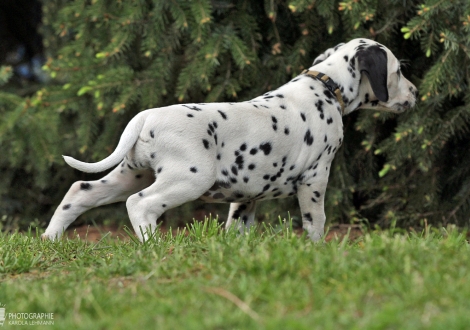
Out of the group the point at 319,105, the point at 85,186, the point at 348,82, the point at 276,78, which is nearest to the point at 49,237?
the point at 85,186

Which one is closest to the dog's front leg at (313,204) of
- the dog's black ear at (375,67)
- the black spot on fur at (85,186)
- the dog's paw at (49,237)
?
the dog's black ear at (375,67)

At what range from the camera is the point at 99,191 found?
16.2 ft

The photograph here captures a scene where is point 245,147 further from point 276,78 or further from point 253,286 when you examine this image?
point 276,78

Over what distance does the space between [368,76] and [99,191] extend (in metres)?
2.26

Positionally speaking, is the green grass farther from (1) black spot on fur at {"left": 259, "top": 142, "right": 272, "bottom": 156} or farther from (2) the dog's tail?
(1) black spot on fur at {"left": 259, "top": 142, "right": 272, "bottom": 156}

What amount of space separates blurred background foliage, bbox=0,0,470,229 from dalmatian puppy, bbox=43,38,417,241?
60cm

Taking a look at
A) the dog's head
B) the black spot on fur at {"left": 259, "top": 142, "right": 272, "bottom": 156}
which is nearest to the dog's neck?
the dog's head

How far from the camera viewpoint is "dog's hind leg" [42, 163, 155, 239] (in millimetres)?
4918

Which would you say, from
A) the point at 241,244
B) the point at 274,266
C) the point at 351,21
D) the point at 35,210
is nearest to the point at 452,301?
the point at 274,266

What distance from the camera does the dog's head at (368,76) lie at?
533 cm

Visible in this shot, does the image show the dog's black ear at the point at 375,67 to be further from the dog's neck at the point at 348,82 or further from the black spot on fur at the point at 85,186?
the black spot on fur at the point at 85,186

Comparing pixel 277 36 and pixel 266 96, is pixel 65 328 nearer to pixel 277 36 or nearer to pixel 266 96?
pixel 266 96

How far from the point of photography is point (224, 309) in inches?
110

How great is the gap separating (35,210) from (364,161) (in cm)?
461
